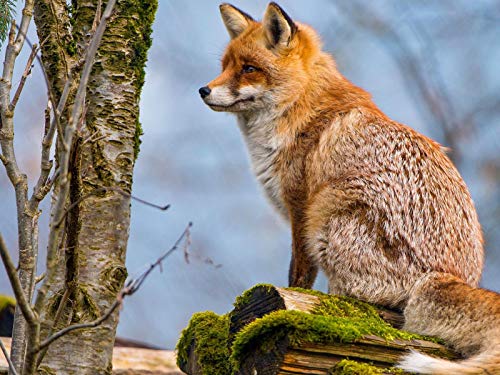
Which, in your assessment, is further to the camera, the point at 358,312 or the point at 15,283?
the point at 358,312

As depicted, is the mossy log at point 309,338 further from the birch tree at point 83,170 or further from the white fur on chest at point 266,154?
the white fur on chest at point 266,154

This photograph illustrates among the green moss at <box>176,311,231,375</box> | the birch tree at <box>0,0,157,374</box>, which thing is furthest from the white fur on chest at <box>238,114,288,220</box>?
the birch tree at <box>0,0,157,374</box>

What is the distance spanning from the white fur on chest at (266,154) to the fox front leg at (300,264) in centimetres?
33

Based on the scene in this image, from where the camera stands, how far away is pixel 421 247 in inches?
150

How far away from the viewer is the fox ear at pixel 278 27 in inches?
191

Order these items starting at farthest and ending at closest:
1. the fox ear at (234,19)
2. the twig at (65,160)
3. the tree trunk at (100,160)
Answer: the fox ear at (234,19), the tree trunk at (100,160), the twig at (65,160)

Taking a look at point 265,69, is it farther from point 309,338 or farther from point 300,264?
point 309,338

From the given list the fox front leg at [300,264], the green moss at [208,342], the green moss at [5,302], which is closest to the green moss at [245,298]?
the green moss at [208,342]

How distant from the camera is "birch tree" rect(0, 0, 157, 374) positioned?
275 cm

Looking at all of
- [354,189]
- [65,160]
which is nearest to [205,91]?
[354,189]

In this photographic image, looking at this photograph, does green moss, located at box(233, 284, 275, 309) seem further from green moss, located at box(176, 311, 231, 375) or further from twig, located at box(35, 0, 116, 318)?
twig, located at box(35, 0, 116, 318)

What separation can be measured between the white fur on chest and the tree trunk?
1.21 m

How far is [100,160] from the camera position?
3387mm

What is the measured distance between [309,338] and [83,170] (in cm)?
140
